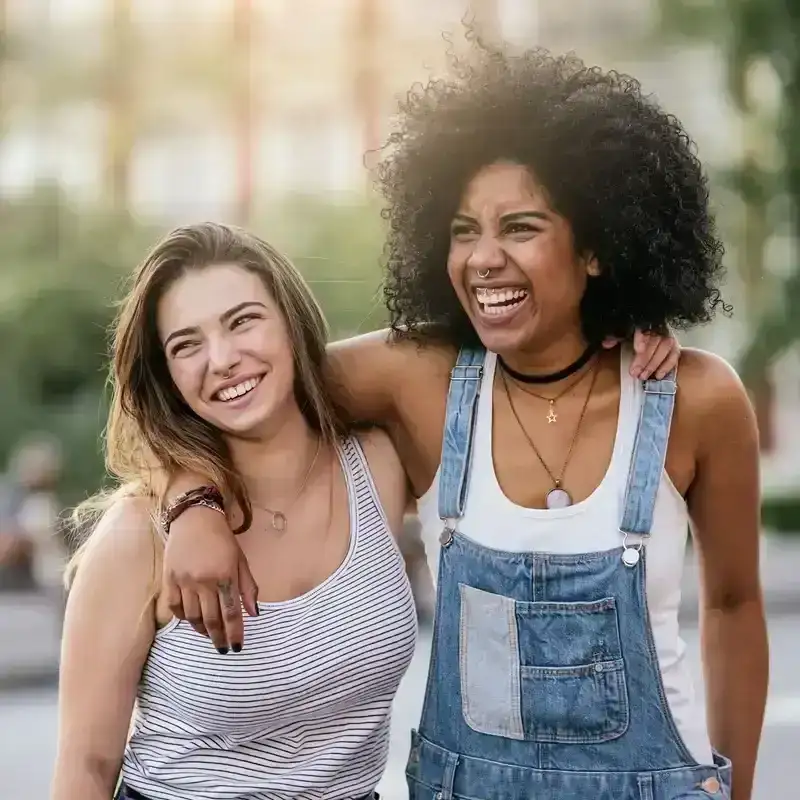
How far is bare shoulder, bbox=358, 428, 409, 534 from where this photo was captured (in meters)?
1.99

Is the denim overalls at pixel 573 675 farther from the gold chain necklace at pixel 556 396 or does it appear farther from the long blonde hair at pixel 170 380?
the long blonde hair at pixel 170 380

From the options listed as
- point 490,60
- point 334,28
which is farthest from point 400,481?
point 334,28

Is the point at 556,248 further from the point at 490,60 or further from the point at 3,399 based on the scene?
the point at 3,399

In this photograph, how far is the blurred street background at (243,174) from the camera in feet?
26.4

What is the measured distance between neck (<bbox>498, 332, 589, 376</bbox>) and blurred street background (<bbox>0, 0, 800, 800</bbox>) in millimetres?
3972

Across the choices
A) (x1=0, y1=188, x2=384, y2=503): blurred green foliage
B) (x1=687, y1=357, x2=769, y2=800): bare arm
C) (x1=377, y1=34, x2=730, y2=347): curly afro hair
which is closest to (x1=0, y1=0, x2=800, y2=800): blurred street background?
(x1=0, y1=188, x2=384, y2=503): blurred green foliage

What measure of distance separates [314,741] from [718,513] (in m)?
0.72

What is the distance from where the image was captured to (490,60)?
202cm

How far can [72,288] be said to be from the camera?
29.1 ft

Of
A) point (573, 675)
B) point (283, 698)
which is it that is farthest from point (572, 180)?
point (283, 698)

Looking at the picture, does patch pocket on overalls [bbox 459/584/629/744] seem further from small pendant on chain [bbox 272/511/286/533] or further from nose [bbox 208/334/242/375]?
nose [bbox 208/334/242/375]

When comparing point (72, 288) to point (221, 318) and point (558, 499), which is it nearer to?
point (221, 318)

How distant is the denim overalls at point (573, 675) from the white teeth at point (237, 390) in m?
0.35

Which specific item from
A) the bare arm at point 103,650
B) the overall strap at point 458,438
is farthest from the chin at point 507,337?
the bare arm at point 103,650
